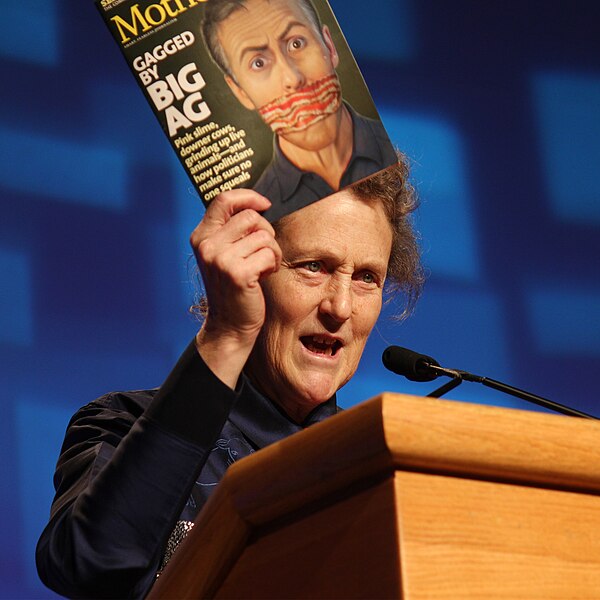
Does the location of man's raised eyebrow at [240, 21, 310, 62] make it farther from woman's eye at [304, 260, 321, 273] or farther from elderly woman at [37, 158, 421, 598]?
woman's eye at [304, 260, 321, 273]

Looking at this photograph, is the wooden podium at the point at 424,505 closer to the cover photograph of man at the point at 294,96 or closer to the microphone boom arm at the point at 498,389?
the cover photograph of man at the point at 294,96

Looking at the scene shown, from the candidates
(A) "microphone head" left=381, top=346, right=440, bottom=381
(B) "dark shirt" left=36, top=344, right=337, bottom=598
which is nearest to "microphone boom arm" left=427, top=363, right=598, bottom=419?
(A) "microphone head" left=381, top=346, right=440, bottom=381

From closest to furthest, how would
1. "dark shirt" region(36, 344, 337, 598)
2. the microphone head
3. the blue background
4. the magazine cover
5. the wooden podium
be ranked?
the wooden podium < "dark shirt" region(36, 344, 337, 598) < the magazine cover < the microphone head < the blue background

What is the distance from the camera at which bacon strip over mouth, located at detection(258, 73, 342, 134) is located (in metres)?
1.27

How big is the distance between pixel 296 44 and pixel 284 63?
1.1 inches

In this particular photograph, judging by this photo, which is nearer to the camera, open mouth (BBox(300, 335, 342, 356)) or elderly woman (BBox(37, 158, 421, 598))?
elderly woman (BBox(37, 158, 421, 598))

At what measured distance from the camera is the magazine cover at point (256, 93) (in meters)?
1.26

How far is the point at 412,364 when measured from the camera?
1.61m

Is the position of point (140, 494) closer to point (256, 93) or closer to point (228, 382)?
point (228, 382)

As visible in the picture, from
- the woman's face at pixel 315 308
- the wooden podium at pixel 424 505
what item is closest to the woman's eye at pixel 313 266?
the woman's face at pixel 315 308

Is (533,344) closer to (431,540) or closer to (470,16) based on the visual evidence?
(470,16)

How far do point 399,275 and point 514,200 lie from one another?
0.85 metres

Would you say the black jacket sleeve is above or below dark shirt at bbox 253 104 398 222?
below

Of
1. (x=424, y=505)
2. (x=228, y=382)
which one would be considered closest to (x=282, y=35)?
(x=228, y=382)
